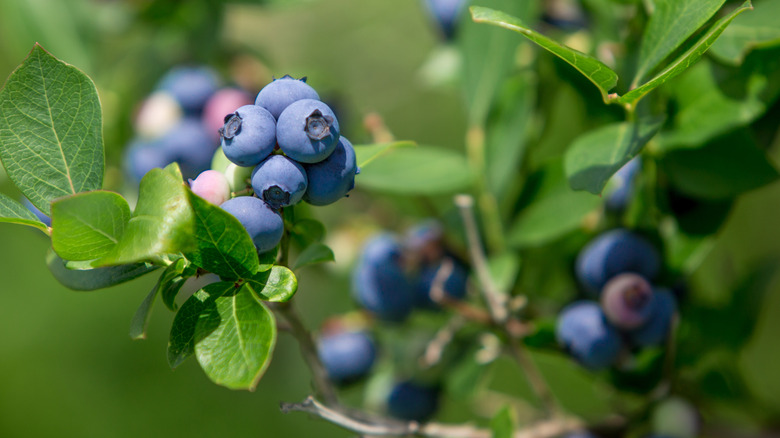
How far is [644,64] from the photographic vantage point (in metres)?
0.76

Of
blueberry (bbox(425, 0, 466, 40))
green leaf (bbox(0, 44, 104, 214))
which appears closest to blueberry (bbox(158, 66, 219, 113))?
blueberry (bbox(425, 0, 466, 40))

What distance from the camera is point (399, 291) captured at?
1196mm

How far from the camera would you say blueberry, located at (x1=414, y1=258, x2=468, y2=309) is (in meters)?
1.16

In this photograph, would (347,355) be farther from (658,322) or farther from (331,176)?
(331,176)

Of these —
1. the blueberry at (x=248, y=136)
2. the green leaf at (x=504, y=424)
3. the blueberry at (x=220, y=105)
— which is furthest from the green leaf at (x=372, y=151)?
the blueberry at (x=220, y=105)

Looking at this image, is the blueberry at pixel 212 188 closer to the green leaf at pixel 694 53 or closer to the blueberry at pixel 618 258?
the green leaf at pixel 694 53

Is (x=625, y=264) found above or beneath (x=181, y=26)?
beneath

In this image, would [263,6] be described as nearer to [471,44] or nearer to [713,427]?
[471,44]

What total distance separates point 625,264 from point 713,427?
0.37 meters

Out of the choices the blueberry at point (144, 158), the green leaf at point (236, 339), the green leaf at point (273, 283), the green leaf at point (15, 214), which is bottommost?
the green leaf at point (236, 339)

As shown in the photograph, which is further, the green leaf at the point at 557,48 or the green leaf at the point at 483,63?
the green leaf at the point at 483,63

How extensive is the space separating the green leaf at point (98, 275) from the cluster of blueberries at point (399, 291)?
1.79 ft

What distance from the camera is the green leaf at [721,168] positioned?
3.02 ft

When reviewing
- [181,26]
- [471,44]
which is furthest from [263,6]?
[471,44]
